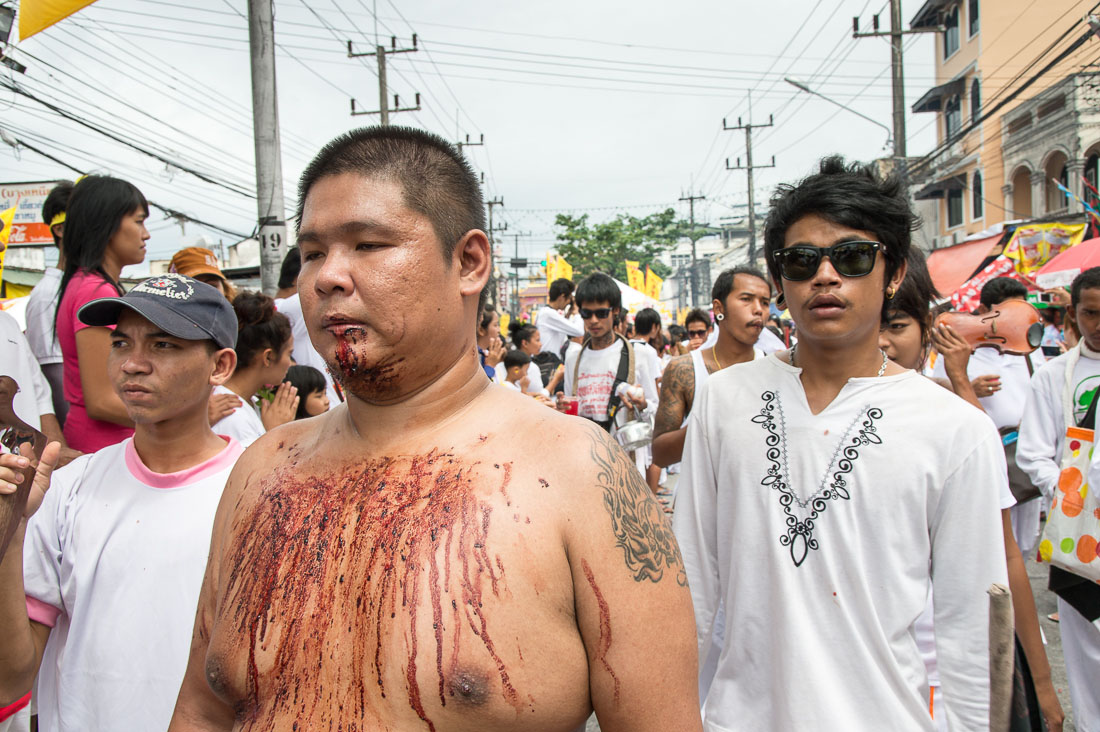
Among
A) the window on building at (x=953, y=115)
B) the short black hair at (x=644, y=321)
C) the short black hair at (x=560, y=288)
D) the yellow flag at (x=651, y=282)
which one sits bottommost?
the short black hair at (x=644, y=321)

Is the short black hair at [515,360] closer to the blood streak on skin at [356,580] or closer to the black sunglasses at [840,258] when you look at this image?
the black sunglasses at [840,258]

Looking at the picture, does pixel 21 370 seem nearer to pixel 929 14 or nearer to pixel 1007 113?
pixel 1007 113

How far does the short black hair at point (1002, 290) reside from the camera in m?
5.54

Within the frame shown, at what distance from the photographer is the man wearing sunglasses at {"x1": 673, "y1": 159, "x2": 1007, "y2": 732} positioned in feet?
6.82

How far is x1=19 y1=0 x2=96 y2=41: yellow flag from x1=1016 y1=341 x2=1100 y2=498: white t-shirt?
17.8ft

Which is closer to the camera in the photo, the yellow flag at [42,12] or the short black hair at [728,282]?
the yellow flag at [42,12]

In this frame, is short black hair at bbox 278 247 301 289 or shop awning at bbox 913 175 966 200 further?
shop awning at bbox 913 175 966 200

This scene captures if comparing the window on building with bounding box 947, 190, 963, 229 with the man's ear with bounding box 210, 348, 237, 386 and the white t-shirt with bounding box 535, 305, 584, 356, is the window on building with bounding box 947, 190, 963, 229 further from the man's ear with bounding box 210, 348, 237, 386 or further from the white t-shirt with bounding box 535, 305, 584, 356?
the man's ear with bounding box 210, 348, 237, 386

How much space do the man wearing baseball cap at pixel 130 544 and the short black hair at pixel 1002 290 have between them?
5226 millimetres

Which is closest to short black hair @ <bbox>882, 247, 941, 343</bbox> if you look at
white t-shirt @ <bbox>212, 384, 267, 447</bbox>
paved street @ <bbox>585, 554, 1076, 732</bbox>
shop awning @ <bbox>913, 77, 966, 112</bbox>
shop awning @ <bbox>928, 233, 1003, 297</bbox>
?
paved street @ <bbox>585, 554, 1076, 732</bbox>

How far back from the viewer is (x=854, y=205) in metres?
2.37

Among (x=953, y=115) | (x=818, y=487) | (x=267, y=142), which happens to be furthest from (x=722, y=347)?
(x=953, y=115)

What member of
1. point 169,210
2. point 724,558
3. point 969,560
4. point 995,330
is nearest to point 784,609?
point 724,558

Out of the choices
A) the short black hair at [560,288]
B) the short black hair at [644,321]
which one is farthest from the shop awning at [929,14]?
the short black hair at [560,288]
